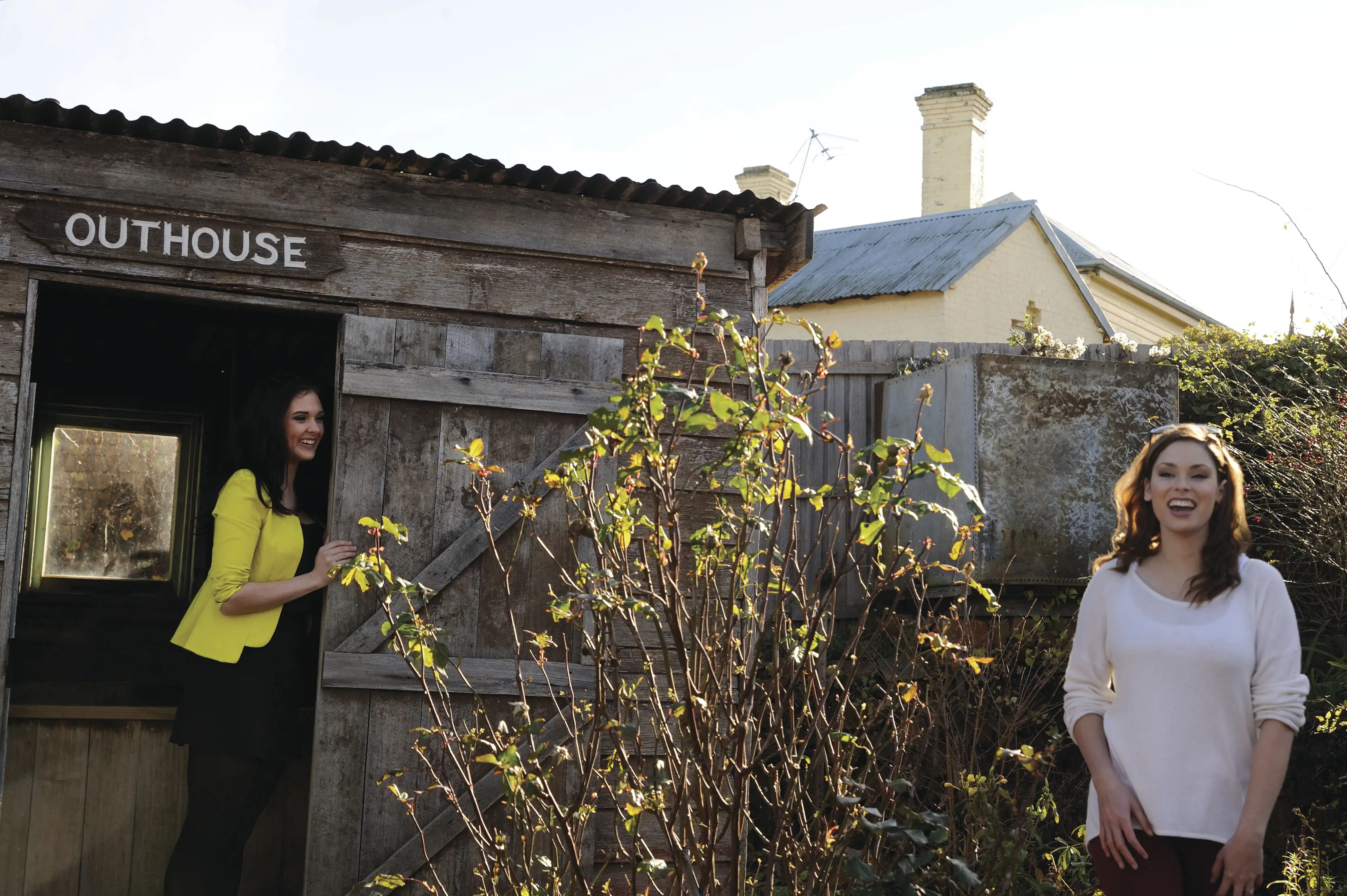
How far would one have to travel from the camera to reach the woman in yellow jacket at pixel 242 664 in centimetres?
450

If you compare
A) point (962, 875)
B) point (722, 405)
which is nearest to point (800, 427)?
point (722, 405)

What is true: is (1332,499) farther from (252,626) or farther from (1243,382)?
(252,626)

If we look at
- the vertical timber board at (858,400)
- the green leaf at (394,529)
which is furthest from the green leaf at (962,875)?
the vertical timber board at (858,400)

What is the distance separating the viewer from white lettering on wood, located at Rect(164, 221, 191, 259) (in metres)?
4.62

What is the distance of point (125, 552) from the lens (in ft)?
21.2

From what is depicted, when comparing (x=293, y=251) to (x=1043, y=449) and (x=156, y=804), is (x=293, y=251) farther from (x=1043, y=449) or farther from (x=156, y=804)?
(x=1043, y=449)

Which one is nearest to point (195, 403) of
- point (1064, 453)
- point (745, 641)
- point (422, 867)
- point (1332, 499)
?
point (422, 867)

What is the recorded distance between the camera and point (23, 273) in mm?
4488

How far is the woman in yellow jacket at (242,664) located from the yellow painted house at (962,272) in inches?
431

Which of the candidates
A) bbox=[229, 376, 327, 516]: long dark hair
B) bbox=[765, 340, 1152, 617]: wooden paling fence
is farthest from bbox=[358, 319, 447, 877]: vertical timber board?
bbox=[765, 340, 1152, 617]: wooden paling fence

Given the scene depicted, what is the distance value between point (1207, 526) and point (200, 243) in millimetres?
3534

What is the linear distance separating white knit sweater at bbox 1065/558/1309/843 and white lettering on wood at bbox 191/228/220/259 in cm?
340

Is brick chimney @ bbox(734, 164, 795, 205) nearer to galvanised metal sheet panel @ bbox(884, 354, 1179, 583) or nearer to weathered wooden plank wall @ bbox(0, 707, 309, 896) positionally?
galvanised metal sheet panel @ bbox(884, 354, 1179, 583)

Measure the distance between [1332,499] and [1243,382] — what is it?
187cm
